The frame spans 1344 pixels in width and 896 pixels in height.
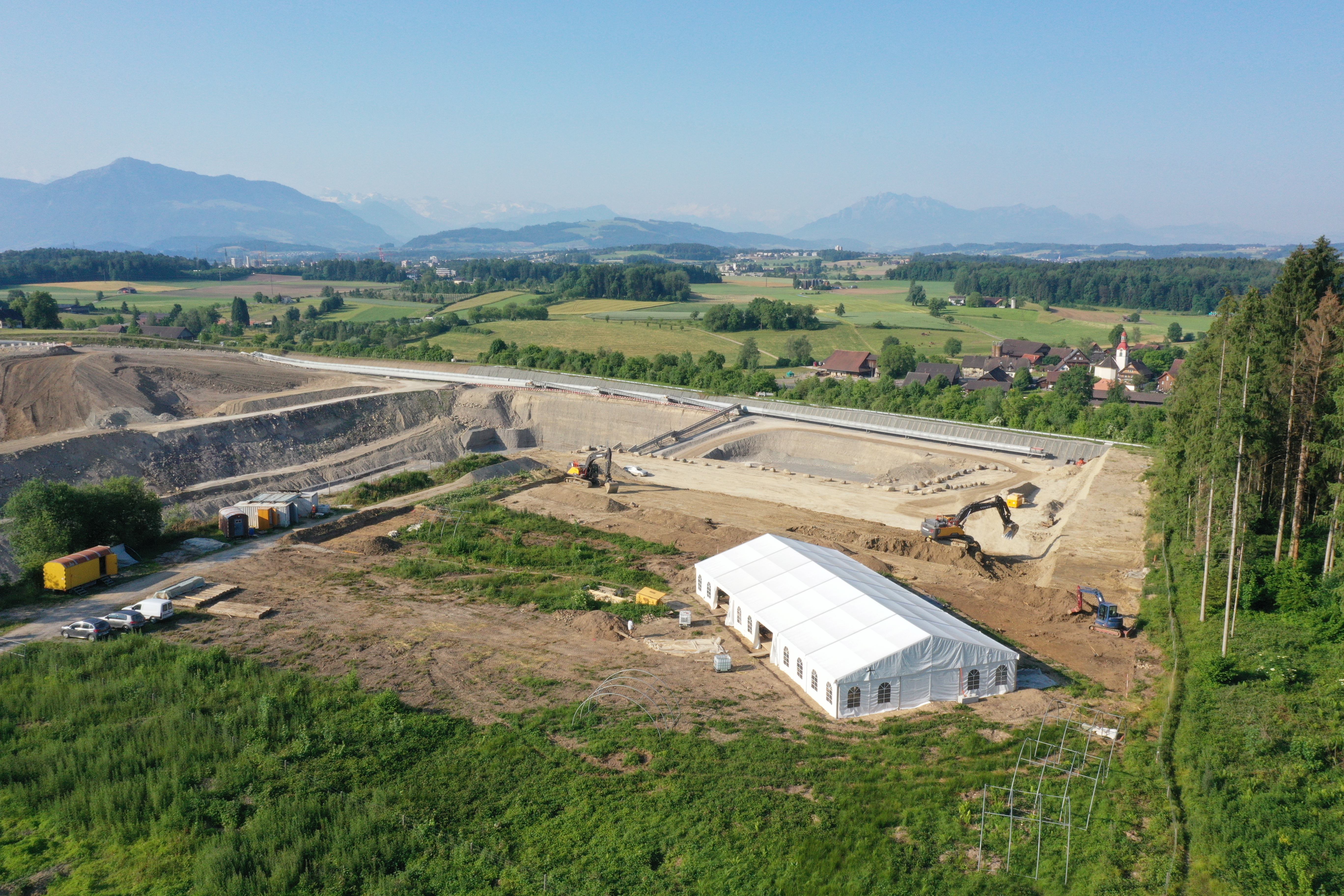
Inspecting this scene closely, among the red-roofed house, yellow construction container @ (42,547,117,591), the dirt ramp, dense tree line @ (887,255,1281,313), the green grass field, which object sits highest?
dense tree line @ (887,255,1281,313)

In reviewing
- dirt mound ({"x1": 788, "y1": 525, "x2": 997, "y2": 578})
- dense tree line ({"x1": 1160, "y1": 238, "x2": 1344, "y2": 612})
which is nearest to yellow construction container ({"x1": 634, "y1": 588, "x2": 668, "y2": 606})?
dirt mound ({"x1": 788, "y1": 525, "x2": 997, "y2": 578})

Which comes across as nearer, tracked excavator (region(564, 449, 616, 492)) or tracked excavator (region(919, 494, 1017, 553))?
tracked excavator (region(919, 494, 1017, 553))

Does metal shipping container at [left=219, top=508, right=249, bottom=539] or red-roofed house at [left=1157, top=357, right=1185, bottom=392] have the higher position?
red-roofed house at [left=1157, top=357, right=1185, bottom=392]

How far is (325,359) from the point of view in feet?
333

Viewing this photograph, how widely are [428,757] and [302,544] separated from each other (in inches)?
934

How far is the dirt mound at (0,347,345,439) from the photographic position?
229 ft

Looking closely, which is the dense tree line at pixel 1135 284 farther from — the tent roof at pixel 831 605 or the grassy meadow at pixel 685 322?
the tent roof at pixel 831 605

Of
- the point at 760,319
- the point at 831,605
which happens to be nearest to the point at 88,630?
the point at 831,605

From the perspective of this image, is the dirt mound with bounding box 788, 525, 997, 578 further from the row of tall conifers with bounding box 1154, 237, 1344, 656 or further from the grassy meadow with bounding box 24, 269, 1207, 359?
the grassy meadow with bounding box 24, 269, 1207, 359

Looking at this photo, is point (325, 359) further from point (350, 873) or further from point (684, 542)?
point (350, 873)

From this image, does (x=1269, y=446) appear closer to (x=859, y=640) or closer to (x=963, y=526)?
(x=859, y=640)

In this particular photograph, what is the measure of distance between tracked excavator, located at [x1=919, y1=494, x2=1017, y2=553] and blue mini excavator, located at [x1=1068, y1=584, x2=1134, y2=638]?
848cm

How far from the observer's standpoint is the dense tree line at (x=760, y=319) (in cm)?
13325

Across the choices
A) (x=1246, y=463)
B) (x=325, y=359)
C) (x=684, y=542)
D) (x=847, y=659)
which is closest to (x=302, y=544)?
(x=684, y=542)
